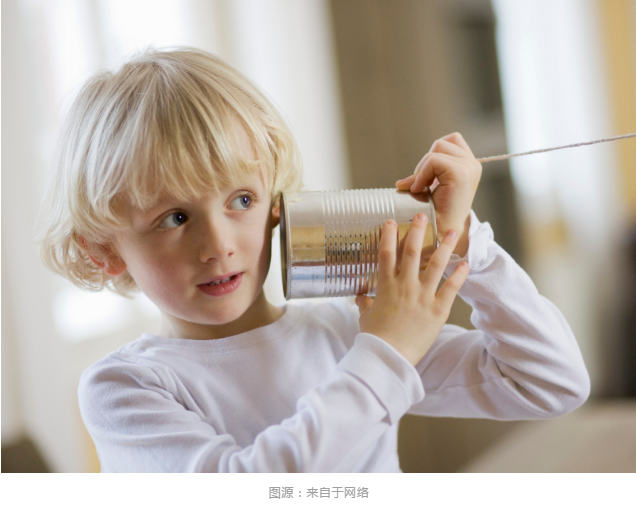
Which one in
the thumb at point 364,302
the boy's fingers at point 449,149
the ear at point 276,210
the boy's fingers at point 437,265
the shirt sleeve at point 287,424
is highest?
the boy's fingers at point 449,149

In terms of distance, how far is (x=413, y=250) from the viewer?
0.49 m

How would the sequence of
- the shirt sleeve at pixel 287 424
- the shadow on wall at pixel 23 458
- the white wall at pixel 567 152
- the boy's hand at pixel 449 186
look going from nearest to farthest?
1. the shirt sleeve at pixel 287 424
2. the boy's hand at pixel 449 186
3. the shadow on wall at pixel 23 458
4. the white wall at pixel 567 152

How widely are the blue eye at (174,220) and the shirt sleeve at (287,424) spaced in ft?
0.51

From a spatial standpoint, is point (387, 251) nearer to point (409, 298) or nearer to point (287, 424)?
point (409, 298)

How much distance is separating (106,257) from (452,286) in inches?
15.0

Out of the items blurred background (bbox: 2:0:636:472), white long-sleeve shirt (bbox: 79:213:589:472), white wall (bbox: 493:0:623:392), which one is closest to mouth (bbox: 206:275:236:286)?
white long-sleeve shirt (bbox: 79:213:589:472)

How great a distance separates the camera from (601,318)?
57.8 inches

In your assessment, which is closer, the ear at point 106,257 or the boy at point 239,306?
the boy at point 239,306

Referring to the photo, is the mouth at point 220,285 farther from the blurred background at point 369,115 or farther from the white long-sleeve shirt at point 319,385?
the blurred background at point 369,115

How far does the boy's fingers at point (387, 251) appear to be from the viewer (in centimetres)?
49

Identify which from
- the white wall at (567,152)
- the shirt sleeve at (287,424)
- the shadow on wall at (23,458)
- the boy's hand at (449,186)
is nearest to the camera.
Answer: the shirt sleeve at (287,424)

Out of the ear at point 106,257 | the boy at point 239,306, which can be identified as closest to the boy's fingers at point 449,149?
the boy at point 239,306

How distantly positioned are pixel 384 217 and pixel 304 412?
195mm

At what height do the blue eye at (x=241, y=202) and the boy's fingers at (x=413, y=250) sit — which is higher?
the blue eye at (x=241, y=202)
